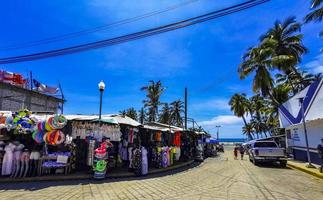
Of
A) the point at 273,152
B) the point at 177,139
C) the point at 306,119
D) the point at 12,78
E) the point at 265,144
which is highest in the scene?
the point at 12,78

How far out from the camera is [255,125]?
72.1 meters

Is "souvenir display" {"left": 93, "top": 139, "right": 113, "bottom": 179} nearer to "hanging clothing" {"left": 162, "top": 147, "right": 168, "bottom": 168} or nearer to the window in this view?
"hanging clothing" {"left": 162, "top": 147, "right": 168, "bottom": 168}

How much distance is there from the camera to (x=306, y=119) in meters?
21.1

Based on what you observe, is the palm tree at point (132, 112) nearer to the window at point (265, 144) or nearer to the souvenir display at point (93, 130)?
the window at point (265, 144)

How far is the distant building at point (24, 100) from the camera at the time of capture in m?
23.3

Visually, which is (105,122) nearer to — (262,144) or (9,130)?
(9,130)

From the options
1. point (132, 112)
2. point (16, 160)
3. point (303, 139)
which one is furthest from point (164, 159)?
point (132, 112)

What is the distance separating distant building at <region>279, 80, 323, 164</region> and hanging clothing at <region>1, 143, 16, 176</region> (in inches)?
733

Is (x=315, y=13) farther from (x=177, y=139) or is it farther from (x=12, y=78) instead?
(x=12, y=78)

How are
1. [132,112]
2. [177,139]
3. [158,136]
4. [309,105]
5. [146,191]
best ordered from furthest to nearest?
[132,112], [177,139], [309,105], [158,136], [146,191]

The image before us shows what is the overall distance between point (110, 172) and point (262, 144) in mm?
13689

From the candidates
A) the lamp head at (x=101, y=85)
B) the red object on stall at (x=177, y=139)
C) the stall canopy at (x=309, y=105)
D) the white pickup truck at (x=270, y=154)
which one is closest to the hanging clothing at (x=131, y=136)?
A: the lamp head at (x=101, y=85)

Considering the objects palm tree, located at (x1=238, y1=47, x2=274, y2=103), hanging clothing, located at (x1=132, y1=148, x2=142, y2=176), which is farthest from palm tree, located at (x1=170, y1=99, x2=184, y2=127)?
hanging clothing, located at (x1=132, y1=148, x2=142, y2=176)

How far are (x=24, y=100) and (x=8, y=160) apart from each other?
51.3 ft
